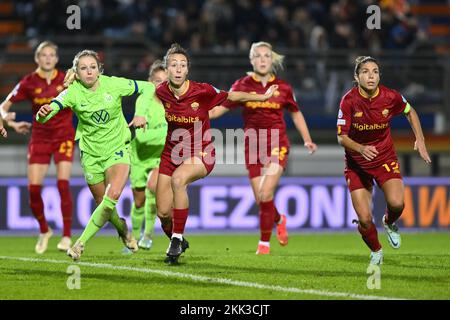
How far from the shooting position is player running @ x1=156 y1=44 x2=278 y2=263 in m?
10.1

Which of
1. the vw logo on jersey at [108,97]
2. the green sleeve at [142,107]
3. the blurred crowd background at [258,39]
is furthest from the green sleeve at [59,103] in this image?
the blurred crowd background at [258,39]

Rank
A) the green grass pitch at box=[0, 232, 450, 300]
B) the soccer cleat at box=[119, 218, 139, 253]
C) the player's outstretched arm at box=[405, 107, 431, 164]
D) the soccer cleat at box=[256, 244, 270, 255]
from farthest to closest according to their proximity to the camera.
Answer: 1. the soccer cleat at box=[256, 244, 270, 255]
2. the soccer cleat at box=[119, 218, 139, 253]
3. the player's outstretched arm at box=[405, 107, 431, 164]
4. the green grass pitch at box=[0, 232, 450, 300]

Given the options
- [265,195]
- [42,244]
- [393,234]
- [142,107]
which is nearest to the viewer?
[142,107]

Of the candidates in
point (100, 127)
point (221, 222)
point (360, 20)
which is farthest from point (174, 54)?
point (360, 20)

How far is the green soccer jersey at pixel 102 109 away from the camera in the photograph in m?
10.3

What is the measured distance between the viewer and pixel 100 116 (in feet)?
34.3

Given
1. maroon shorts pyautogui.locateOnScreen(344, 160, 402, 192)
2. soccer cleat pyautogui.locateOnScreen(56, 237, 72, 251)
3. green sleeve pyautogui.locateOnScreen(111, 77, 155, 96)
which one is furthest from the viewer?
soccer cleat pyautogui.locateOnScreen(56, 237, 72, 251)

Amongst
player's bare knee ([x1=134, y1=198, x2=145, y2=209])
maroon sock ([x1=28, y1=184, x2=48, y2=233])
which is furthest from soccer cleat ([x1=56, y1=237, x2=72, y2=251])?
player's bare knee ([x1=134, y1=198, x2=145, y2=209])

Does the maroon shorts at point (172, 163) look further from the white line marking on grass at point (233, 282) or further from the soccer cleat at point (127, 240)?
the white line marking on grass at point (233, 282)

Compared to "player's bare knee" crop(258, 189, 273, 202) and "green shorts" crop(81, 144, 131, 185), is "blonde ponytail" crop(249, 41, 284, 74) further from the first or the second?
"green shorts" crop(81, 144, 131, 185)

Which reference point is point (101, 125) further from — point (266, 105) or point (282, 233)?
point (282, 233)

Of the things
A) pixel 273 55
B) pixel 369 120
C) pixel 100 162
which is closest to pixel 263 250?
pixel 273 55

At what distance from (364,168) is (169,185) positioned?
2.01m

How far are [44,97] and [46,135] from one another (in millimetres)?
492
